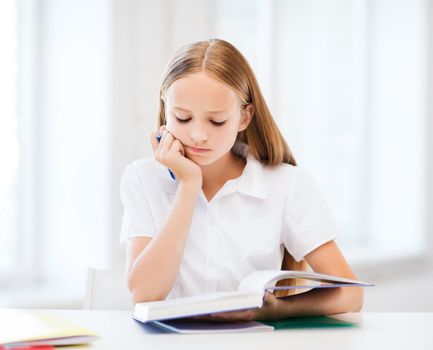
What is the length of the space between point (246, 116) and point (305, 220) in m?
0.30

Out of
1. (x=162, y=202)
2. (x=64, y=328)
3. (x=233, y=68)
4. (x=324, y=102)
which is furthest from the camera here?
(x=324, y=102)

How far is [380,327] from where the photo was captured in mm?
1287

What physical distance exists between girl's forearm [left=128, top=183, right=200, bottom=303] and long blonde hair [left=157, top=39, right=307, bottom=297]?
299 millimetres

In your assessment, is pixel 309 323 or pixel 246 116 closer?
pixel 309 323

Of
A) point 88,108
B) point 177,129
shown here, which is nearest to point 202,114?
point 177,129

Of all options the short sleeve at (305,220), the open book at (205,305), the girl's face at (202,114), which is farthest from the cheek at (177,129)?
the open book at (205,305)

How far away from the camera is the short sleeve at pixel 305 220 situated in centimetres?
171

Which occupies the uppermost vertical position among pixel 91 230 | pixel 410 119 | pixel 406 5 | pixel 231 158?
pixel 406 5

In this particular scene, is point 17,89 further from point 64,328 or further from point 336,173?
point 336,173

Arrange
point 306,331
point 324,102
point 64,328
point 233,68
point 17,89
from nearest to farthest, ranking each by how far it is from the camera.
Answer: point 64,328
point 306,331
point 233,68
point 17,89
point 324,102

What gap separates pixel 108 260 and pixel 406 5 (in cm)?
246

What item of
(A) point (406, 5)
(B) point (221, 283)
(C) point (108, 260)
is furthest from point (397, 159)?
(B) point (221, 283)

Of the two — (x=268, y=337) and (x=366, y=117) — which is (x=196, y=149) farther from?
(x=366, y=117)

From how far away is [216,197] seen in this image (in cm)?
172
